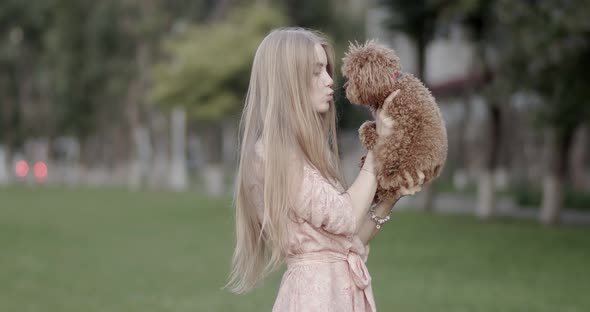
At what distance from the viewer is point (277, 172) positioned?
11.1 feet

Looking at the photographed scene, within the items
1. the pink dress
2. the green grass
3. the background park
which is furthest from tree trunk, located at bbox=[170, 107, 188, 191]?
the pink dress

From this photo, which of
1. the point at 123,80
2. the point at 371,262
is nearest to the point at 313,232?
the point at 371,262

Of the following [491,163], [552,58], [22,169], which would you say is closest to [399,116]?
[552,58]

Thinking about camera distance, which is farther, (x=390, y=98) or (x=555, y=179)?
(x=555, y=179)

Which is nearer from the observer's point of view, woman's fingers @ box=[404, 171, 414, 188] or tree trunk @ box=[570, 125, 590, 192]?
woman's fingers @ box=[404, 171, 414, 188]

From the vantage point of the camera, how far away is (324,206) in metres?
3.31

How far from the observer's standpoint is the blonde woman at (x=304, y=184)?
3359 mm

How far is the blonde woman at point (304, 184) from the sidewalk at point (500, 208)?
1859cm

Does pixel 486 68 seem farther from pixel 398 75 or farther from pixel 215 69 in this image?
pixel 398 75

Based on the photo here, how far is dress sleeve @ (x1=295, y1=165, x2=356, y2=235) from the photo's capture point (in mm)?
3301

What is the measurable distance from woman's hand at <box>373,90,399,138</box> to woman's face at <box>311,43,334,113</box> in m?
0.22

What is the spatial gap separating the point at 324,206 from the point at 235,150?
0.82 meters

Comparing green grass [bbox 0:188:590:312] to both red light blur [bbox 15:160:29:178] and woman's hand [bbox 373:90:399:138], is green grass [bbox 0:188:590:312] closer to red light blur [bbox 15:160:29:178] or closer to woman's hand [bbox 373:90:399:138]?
woman's hand [bbox 373:90:399:138]

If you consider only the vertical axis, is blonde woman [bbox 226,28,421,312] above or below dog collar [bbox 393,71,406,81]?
below
